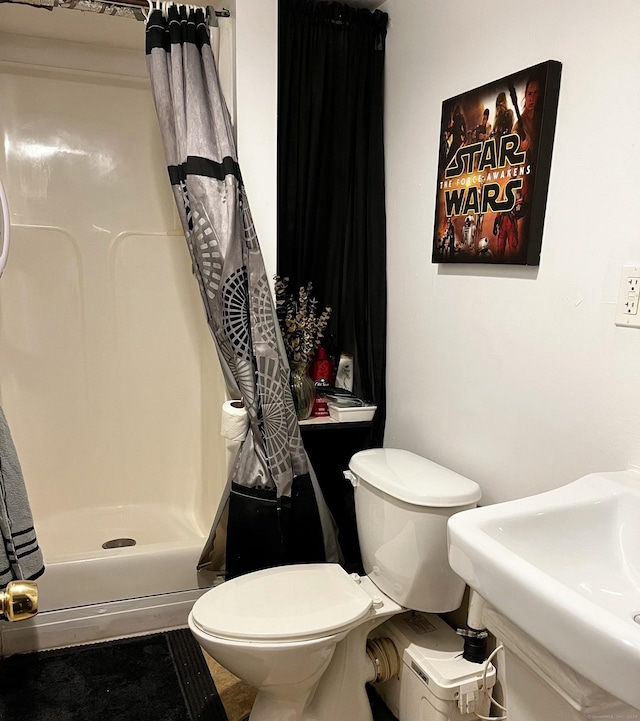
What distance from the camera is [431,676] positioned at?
1.53 metres

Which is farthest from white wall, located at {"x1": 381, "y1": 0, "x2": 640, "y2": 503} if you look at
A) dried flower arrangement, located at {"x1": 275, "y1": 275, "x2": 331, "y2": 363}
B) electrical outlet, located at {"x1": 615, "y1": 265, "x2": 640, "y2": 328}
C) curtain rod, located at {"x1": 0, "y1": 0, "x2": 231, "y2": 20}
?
curtain rod, located at {"x1": 0, "y1": 0, "x2": 231, "y2": 20}

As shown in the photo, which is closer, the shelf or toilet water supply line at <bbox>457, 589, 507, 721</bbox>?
toilet water supply line at <bbox>457, 589, 507, 721</bbox>

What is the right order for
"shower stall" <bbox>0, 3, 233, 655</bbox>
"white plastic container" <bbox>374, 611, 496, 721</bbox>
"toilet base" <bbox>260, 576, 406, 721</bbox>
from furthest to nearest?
1. "shower stall" <bbox>0, 3, 233, 655</bbox>
2. "toilet base" <bbox>260, 576, 406, 721</bbox>
3. "white plastic container" <bbox>374, 611, 496, 721</bbox>

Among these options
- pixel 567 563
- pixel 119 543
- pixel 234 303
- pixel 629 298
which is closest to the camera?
pixel 567 563

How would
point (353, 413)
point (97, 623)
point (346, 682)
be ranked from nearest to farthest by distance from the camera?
point (346, 682), point (97, 623), point (353, 413)

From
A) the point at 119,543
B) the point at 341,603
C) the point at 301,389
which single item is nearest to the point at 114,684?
the point at 119,543

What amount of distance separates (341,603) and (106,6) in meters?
1.84

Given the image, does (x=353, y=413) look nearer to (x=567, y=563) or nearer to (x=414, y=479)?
(x=414, y=479)

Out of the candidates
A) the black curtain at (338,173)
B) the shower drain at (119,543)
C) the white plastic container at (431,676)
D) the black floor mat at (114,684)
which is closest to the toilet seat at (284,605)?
the white plastic container at (431,676)

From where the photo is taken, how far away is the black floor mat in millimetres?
1683

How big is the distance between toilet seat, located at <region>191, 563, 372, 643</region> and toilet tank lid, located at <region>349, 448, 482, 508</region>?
0.30 m

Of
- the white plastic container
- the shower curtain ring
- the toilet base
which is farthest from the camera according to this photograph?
the shower curtain ring

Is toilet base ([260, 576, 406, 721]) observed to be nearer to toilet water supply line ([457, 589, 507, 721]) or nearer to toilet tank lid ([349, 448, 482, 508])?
toilet water supply line ([457, 589, 507, 721])

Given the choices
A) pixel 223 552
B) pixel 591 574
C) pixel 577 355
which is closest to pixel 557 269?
pixel 577 355
